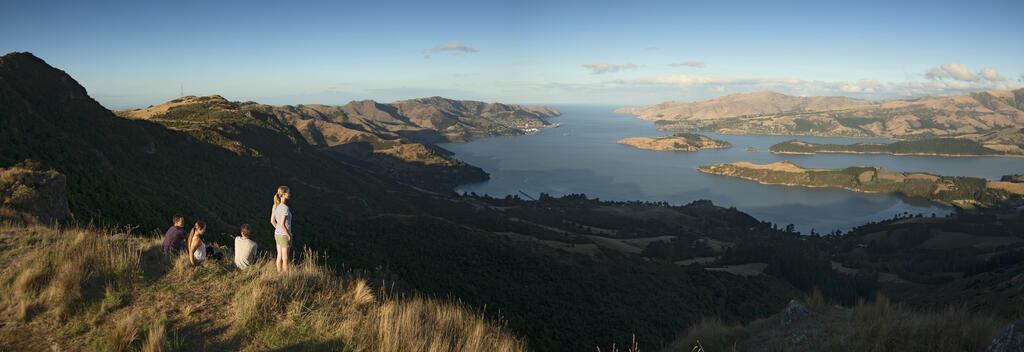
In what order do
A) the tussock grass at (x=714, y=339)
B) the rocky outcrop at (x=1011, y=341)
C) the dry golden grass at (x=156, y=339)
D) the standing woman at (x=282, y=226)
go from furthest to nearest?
1. the tussock grass at (x=714, y=339)
2. the standing woman at (x=282, y=226)
3. the rocky outcrop at (x=1011, y=341)
4. the dry golden grass at (x=156, y=339)

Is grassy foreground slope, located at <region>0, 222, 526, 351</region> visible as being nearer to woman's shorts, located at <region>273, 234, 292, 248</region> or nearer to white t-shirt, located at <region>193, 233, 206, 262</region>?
white t-shirt, located at <region>193, 233, 206, 262</region>

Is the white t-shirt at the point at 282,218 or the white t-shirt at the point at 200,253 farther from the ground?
the white t-shirt at the point at 282,218

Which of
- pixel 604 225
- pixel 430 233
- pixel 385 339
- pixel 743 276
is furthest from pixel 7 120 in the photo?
pixel 604 225

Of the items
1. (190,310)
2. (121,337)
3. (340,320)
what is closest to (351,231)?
(190,310)

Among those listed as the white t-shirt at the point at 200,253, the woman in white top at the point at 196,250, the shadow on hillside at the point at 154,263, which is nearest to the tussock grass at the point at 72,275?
the shadow on hillside at the point at 154,263

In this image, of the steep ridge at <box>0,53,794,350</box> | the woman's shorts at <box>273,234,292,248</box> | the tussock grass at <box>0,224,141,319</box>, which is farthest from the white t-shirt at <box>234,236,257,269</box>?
the steep ridge at <box>0,53,794,350</box>

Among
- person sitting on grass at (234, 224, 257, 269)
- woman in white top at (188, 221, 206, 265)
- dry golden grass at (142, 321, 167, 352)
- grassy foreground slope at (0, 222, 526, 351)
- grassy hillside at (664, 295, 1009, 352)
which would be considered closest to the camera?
dry golden grass at (142, 321, 167, 352)

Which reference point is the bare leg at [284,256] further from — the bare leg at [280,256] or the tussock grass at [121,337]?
the tussock grass at [121,337]
